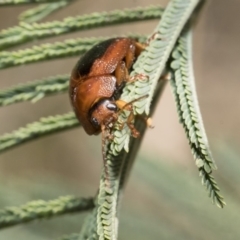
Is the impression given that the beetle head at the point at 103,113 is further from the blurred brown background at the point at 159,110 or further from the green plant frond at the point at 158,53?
the blurred brown background at the point at 159,110

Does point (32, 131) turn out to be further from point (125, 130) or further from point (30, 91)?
point (125, 130)

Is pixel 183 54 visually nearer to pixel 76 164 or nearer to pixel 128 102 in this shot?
pixel 128 102

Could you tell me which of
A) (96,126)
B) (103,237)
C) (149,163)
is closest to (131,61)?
(96,126)

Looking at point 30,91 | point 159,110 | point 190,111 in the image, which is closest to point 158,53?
point 190,111

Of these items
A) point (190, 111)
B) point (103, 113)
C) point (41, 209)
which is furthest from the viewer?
point (103, 113)

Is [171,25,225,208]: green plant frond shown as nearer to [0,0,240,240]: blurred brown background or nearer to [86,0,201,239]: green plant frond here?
[86,0,201,239]: green plant frond

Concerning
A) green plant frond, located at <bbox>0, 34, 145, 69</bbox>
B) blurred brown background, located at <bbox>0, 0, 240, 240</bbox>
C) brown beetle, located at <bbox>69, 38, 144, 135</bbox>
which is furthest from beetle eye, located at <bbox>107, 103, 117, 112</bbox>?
blurred brown background, located at <bbox>0, 0, 240, 240</bbox>

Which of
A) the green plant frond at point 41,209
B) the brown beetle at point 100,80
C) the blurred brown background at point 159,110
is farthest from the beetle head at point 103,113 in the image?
the blurred brown background at point 159,110
